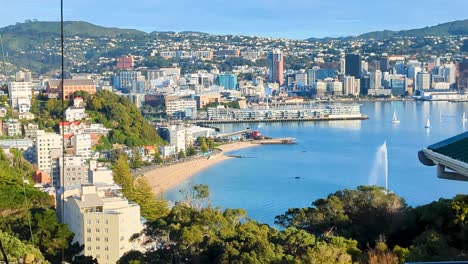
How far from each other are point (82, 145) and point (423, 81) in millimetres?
17617

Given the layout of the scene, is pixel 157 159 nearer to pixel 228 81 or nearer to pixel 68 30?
pixel 228 81

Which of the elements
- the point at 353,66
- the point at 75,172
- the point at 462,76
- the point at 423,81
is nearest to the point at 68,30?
the point at 353,66

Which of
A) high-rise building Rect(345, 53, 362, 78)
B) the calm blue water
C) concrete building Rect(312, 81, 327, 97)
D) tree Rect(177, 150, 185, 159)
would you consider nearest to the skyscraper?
high-rise building Rect(345, 53, 362, 78)

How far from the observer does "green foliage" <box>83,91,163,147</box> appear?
1098cm

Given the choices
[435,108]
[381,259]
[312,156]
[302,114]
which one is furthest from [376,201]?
[435,108]

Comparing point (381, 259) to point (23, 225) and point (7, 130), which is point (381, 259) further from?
point (7, 130)

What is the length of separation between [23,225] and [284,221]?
135cm

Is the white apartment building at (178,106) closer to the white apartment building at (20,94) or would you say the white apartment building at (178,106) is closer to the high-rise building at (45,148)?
the white apartment building at (20,94)

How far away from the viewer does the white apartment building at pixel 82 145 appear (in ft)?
29.9

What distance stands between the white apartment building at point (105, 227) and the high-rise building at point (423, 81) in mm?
21468

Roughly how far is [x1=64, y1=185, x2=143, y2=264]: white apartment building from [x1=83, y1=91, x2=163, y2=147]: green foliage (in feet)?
20.4

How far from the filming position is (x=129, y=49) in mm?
33188

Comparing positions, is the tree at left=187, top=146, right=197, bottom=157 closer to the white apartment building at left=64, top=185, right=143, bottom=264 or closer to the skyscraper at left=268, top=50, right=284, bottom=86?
the white apartment building at left=64, top=185, right=143, bottom=264

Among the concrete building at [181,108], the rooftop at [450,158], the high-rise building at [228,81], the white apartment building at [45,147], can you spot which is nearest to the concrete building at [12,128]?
the white apartment building at [45,147]
